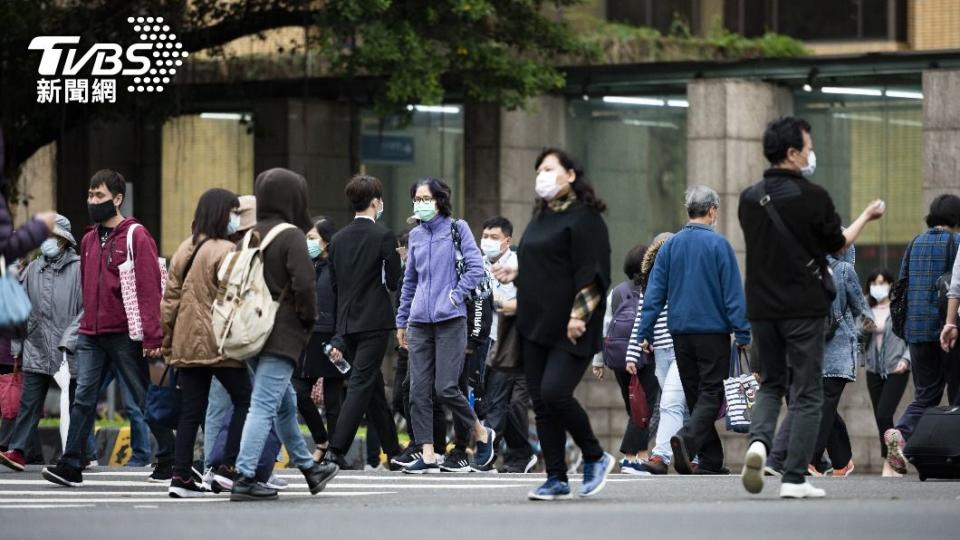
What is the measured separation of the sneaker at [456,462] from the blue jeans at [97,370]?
7.38 feet

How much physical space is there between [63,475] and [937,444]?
18.3 feet

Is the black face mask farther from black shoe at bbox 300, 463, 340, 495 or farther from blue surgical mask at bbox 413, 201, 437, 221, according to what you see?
black shoe at bbox 300, 463, 340, 495

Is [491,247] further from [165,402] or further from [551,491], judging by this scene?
[551,491]

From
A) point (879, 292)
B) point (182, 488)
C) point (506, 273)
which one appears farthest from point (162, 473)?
point (879, 292)

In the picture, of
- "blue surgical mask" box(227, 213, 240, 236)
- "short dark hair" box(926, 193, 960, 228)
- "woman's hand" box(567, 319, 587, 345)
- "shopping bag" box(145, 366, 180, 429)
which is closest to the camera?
"woman's hand" box(567, 319, 587, 345)

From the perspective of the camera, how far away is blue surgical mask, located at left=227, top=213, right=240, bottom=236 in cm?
1433

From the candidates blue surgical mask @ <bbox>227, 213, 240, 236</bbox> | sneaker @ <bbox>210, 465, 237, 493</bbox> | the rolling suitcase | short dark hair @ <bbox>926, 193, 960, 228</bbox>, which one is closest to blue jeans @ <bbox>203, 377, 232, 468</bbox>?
→ sneaker @ <bbox>210, 465, 237, 493</bbox>

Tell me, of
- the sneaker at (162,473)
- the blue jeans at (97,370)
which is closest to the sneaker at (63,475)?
the blue jeans at (97,370)

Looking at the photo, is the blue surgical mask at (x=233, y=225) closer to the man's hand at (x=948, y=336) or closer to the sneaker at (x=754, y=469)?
the sneaker at (x=754, y=469)

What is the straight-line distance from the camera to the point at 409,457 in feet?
54.5

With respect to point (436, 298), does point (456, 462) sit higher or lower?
lower

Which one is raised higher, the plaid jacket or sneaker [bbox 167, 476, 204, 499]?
the plaid jacket

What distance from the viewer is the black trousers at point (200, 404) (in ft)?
44.5

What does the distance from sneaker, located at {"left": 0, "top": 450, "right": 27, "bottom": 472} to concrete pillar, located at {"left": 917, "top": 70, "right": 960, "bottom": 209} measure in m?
12.8
